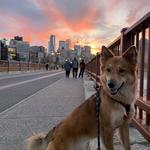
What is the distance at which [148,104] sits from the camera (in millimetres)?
6031

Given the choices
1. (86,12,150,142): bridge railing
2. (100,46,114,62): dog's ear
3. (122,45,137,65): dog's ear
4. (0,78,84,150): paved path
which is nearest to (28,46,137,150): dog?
(122,45,137,65): dog's ear

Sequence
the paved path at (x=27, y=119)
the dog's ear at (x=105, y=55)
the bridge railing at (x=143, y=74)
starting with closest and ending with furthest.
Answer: the dog's ear at (x=105, y=55)
the bridge railing at (x=143, y=74)
the paved path at (x=27, y=119)

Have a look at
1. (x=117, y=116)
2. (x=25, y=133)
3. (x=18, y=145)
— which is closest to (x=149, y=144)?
(x=117, y=116)

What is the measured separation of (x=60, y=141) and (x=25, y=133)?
2914mm

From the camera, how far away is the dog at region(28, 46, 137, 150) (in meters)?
5.19

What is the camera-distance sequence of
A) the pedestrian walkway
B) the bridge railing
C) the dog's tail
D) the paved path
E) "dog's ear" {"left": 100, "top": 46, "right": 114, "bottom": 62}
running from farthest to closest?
the paved path
the pedestrian walkway
the bridge railing
"dog's ear" {"left": 100, "top": 46, "right": 114, "bottom": 62}
the dog's tail

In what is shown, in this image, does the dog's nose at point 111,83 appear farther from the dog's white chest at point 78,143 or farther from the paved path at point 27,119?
the paved path at point 27,119

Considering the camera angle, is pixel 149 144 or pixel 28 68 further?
pixel 28 68

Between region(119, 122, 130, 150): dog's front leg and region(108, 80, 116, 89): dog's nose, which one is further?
region(119, 122, 130, 150): dog's front leg

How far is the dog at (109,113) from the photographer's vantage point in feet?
17.0

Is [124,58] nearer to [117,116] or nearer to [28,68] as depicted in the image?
[117,116]

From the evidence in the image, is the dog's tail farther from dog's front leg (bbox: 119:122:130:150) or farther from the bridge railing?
the bridge railing

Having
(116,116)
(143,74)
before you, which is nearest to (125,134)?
(116,116)

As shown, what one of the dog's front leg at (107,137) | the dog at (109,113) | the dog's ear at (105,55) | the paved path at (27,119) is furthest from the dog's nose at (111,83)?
the paved path at (27,119)
